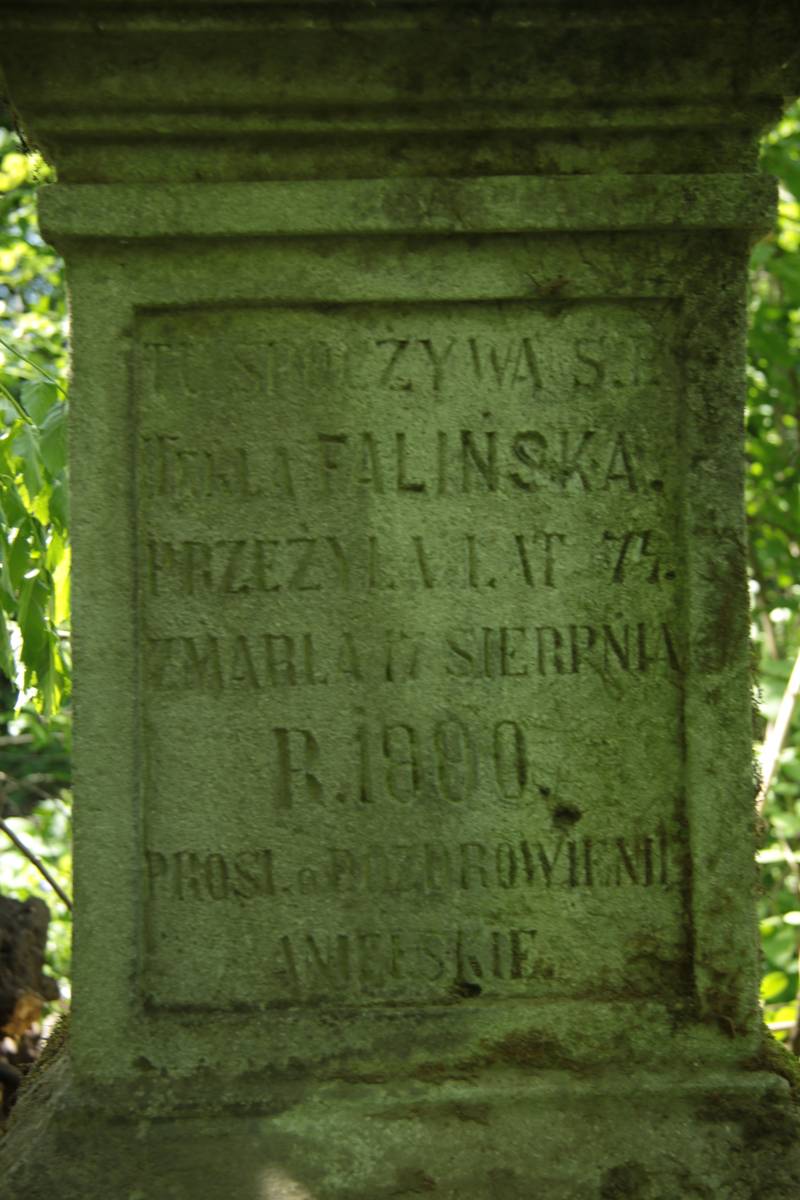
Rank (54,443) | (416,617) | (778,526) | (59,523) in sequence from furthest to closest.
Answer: (778,526) < (59,523) < (54,443) < (416,617)

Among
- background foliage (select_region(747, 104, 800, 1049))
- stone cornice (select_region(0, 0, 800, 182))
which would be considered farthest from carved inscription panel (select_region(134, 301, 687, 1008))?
background foliage (select_region(747, 104, 800, 1049))

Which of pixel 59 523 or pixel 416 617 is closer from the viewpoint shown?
pixel 416 617

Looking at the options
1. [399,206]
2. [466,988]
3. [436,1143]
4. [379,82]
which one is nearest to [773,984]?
[466,988]

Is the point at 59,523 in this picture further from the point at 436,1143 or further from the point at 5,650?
the point at 436,1143

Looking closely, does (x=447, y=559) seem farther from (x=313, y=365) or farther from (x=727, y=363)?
(x=727, y=363)

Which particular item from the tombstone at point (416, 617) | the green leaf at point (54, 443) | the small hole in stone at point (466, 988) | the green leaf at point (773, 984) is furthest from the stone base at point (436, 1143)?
the green leaf at point (773, 984)

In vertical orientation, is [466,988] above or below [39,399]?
below

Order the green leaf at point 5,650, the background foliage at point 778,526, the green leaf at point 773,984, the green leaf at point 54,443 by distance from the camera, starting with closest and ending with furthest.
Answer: the green leaf at point 54,443 → the green leaf at point 5,650 → the green leaf at point 773,984 → the background foliage at point 778,526

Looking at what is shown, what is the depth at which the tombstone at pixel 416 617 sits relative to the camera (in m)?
1.98

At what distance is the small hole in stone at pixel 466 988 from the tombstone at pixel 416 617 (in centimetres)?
1

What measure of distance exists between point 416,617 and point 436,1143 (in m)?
0.80

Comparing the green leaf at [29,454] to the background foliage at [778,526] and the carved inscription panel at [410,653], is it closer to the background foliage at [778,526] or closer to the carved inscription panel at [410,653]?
the carved inscription panel at [410,653]

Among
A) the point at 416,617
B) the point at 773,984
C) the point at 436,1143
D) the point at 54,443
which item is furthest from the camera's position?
the point at 773,984

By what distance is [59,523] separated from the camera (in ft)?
9.02
